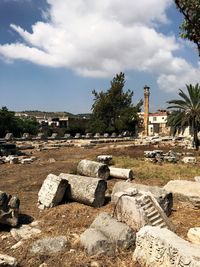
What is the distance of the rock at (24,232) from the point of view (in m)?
6.53

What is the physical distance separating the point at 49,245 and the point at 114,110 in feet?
162

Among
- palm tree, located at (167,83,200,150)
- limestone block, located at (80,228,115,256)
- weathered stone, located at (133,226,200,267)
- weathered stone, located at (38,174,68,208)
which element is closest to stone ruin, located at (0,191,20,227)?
weathered stone, located at (38,174,68,208)

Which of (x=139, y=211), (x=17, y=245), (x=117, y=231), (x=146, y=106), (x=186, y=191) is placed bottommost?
(x=17, y=245)

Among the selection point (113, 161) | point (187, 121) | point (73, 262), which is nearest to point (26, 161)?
point (113, 161)

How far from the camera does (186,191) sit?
8.77m

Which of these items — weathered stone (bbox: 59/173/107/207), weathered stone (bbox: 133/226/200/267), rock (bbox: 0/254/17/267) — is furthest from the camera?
weathered stone (bbox: 59/173/107/207)

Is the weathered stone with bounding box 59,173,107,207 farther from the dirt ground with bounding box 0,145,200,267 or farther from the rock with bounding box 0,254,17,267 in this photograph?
the rock with bounding box 0,254,17,267

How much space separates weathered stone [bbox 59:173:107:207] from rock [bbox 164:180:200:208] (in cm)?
184

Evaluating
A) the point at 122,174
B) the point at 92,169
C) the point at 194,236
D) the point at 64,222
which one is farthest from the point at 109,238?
the point at 122,174

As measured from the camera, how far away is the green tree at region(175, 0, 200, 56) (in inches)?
403

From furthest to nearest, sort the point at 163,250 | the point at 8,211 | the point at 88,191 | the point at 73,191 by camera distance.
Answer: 1. the point at 73,191
2. the point at 88,191
3. the point at 8,211
4. the point at 163,250

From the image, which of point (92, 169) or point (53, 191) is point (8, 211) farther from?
point (92, 169)

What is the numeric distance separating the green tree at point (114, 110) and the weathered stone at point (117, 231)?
45404 mm

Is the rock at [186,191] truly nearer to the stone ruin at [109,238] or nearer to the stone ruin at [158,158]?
the stone ruin at [109,238]
